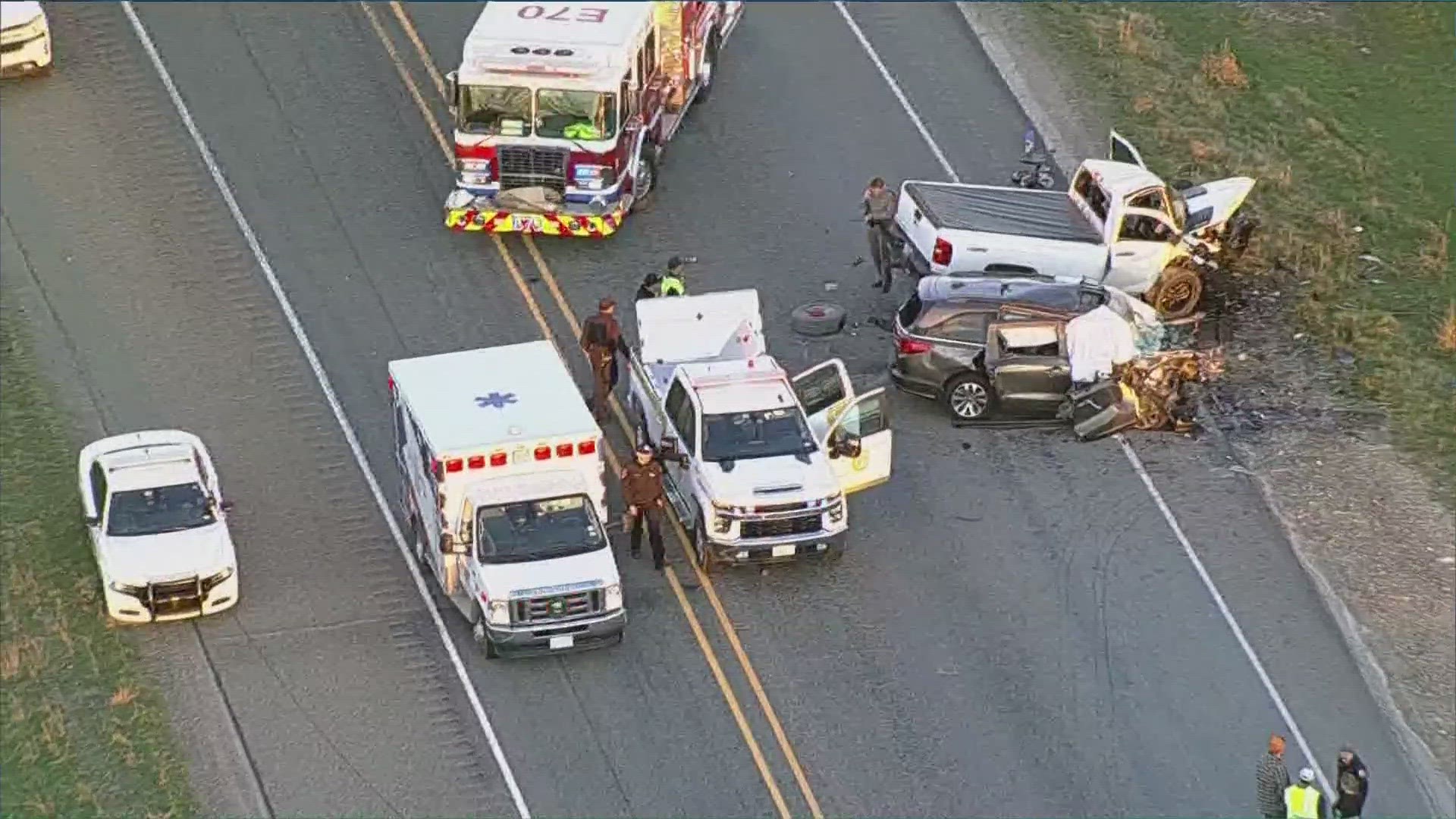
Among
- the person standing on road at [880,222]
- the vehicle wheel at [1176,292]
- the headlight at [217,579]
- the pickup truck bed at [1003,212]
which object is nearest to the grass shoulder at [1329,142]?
the vehicle wheel at [1176,292]

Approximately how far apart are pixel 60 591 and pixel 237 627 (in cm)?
226

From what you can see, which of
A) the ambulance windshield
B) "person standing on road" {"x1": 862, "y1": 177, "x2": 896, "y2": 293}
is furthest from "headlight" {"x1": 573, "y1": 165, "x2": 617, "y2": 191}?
the ambulance windshield

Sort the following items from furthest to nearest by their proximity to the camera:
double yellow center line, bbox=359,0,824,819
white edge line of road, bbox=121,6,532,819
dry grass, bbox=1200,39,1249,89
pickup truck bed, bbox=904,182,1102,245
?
dry grass, bbox=1200,39,1249,89
pickup truck bed, bbox=904,182,1102,245
white edge line of road, bbox=121,6,532,819
double yellow center line, bbox=359,0,824,819

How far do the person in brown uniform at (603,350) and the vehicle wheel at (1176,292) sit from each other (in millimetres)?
7798

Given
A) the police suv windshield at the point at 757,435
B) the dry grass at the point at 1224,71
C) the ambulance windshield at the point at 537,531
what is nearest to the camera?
Answer: the ambulance windshield at the point at 537,531

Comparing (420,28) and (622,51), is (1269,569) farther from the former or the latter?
(420,28)

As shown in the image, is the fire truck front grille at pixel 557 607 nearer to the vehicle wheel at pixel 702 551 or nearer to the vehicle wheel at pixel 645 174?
the vehicle wheel at pixel 702 551

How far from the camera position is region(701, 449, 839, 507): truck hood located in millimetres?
33562

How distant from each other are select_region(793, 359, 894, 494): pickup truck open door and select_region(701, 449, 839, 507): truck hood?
Result: 0.54 meters

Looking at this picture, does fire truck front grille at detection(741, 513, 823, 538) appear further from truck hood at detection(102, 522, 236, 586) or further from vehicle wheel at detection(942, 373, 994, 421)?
truck hood at detection(102, 522, 236, 586)

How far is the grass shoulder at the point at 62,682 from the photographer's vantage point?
30516mm

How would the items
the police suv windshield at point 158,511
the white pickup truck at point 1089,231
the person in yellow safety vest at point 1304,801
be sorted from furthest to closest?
1. the white pickup truck at point 1089,231
2. the police suv windshield at point 158,511
3. the person in yellow safety vest at point 1304,801

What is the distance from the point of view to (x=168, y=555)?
108 ft

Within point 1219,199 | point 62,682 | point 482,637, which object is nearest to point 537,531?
point 482,637
